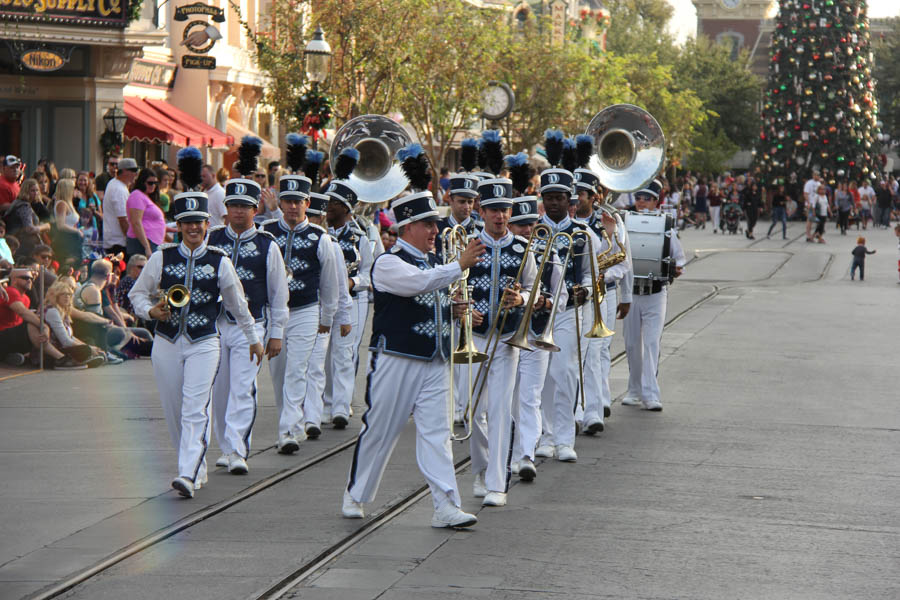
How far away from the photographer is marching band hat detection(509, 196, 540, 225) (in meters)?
9.83

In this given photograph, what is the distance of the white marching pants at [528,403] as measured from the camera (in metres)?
9.75

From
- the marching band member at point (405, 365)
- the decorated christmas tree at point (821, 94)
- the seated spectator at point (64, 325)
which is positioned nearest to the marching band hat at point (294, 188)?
the marching band member at point (405, 365)

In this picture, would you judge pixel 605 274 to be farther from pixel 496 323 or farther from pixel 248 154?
pixel 248 154

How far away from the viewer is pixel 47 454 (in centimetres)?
1057

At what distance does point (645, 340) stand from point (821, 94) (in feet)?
140

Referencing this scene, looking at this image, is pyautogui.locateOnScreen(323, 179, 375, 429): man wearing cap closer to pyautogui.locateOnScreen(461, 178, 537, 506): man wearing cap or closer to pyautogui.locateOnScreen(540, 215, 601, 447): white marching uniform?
pyautogui.locateOnScreen(540, 215, 601, 447): white marching uniform

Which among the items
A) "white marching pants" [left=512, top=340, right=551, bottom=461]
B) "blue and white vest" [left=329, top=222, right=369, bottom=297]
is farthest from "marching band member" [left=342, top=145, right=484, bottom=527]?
"blue and white vest" [left=329, top=222, right=369, bottom=297]

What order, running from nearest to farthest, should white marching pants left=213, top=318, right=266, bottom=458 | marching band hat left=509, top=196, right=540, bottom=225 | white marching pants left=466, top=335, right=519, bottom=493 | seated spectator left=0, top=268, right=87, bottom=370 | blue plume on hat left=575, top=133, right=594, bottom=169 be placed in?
white marching pants left=466, top=335, right=519, bottom=493, marching band hat left=509, top=196, right=540, bottom=225, white marching pants left=213, top=318, right=266, bottom=458, blue plume on hat left=575, top=133, right=594, bottom=169, seated spectator left=0, top=268, right=87, bottom=370

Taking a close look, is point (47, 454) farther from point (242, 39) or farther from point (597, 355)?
point (242, 39)

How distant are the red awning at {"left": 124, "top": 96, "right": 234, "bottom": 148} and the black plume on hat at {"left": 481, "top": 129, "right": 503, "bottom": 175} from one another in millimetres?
18994

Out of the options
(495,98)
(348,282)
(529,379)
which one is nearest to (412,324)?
(529,379)

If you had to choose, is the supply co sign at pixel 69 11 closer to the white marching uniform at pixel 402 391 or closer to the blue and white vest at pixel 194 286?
the blue and white vest at pixel 194 286

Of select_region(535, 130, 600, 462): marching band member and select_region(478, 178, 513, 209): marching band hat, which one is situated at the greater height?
select_region(478, 178, 513, 209): marching band hat

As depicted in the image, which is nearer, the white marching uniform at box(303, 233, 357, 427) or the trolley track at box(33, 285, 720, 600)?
the trolley track at box(33, 285, 720, 600)
